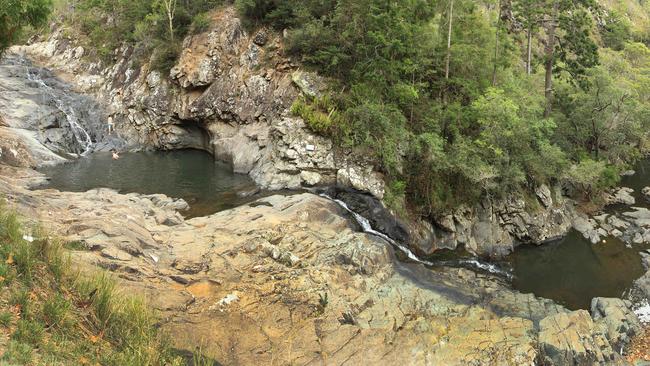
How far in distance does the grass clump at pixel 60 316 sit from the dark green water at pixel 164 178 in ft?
28.3

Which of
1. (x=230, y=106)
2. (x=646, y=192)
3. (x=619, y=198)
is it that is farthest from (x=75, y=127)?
(x=646, y=192)

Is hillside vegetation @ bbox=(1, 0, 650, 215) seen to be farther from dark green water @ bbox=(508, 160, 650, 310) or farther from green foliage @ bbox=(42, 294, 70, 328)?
green foliage @ bbox=(42, 294, 70, 328)

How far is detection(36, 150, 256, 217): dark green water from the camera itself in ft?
60.2

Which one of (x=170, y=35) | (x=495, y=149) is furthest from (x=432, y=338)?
(x=170, y=35)

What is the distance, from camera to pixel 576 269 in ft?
56.1

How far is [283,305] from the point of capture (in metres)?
9.91

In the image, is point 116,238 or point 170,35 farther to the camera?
point 170,35

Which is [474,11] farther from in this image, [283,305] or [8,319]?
[8,319]

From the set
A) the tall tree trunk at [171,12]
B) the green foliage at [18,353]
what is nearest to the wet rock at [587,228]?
the green foliage at [18,353]

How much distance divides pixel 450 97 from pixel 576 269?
972cm

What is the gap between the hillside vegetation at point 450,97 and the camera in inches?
729

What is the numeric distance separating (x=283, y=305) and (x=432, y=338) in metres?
3.42

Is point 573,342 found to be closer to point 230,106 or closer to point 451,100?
point 451,100

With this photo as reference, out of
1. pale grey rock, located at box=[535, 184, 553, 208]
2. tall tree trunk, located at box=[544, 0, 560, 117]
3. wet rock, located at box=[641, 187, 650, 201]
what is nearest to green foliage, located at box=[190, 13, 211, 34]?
tall tree trunk, located at box=[544, 0, 560, 117]
